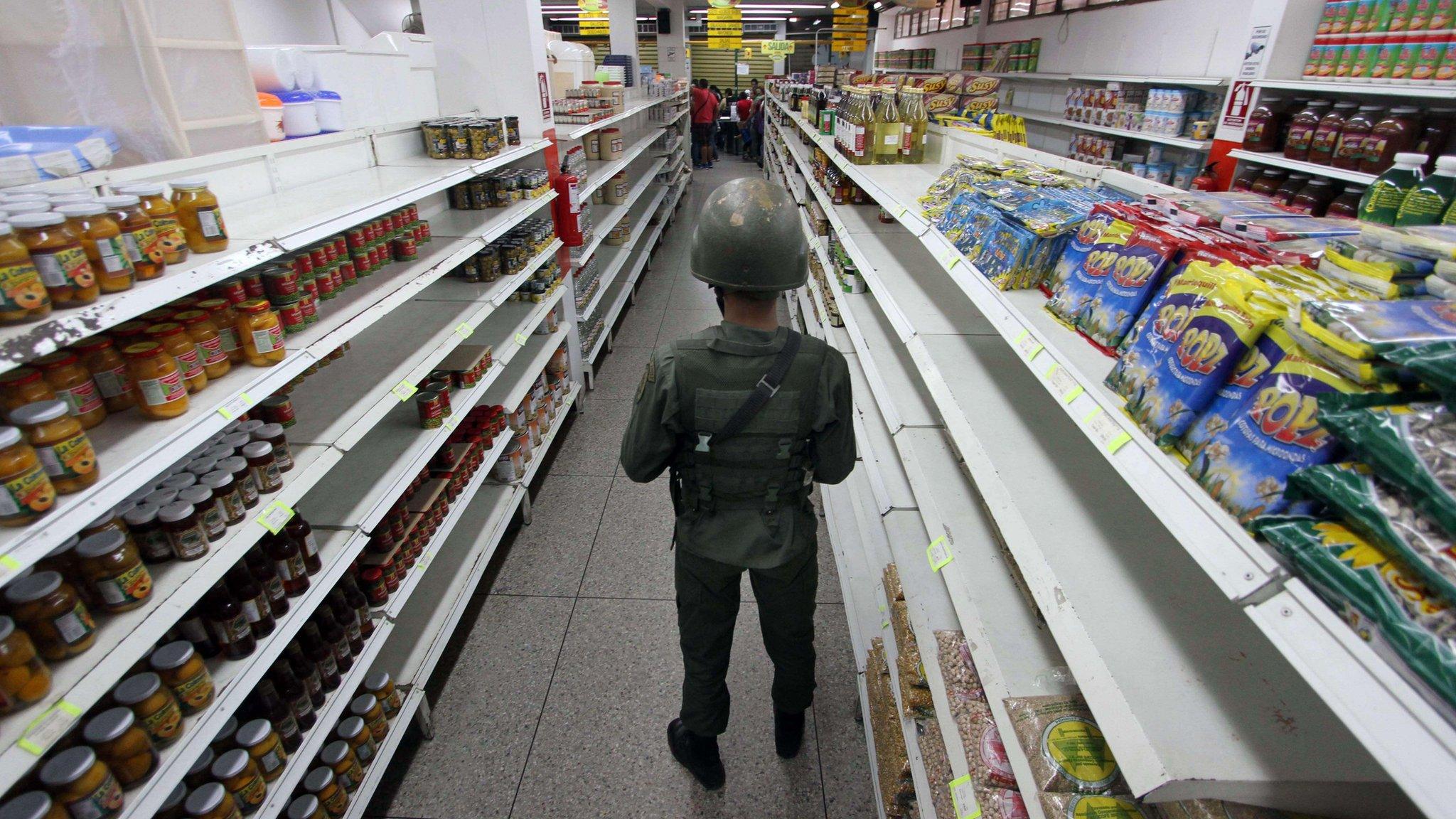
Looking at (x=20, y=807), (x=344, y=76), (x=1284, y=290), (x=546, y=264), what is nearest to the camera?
(x=1284, y=290)

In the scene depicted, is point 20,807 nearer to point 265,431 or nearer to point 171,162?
point 265,431

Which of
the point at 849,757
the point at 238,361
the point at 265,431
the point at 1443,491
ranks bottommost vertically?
the point at 849,757

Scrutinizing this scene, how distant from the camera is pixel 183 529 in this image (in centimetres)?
129

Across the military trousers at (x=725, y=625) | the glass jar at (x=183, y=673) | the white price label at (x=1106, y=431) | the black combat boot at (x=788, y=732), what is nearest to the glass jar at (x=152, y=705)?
the glass jar at (x=183, y=673)

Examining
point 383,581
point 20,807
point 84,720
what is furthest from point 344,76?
point 20,807

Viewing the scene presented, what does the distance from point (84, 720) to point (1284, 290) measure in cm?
218

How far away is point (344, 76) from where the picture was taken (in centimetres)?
251

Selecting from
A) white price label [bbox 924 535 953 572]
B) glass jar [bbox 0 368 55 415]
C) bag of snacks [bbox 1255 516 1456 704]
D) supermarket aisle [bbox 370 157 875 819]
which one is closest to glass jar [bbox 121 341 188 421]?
glass jar [bbox 0 368 55 415]

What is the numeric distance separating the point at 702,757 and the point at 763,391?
1.26 meters

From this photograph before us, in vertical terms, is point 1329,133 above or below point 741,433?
above

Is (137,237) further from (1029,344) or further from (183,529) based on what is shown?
(1029,344)

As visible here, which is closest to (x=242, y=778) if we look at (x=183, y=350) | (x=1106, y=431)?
(x=183, y=350)

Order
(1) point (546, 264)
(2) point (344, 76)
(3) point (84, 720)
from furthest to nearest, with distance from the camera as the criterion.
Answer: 1. (1) point (546, 264)
2. (2) point (344, 76)
3. (3) point (84, 720)

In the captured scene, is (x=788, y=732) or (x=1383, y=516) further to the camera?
(x=788, y=732)
